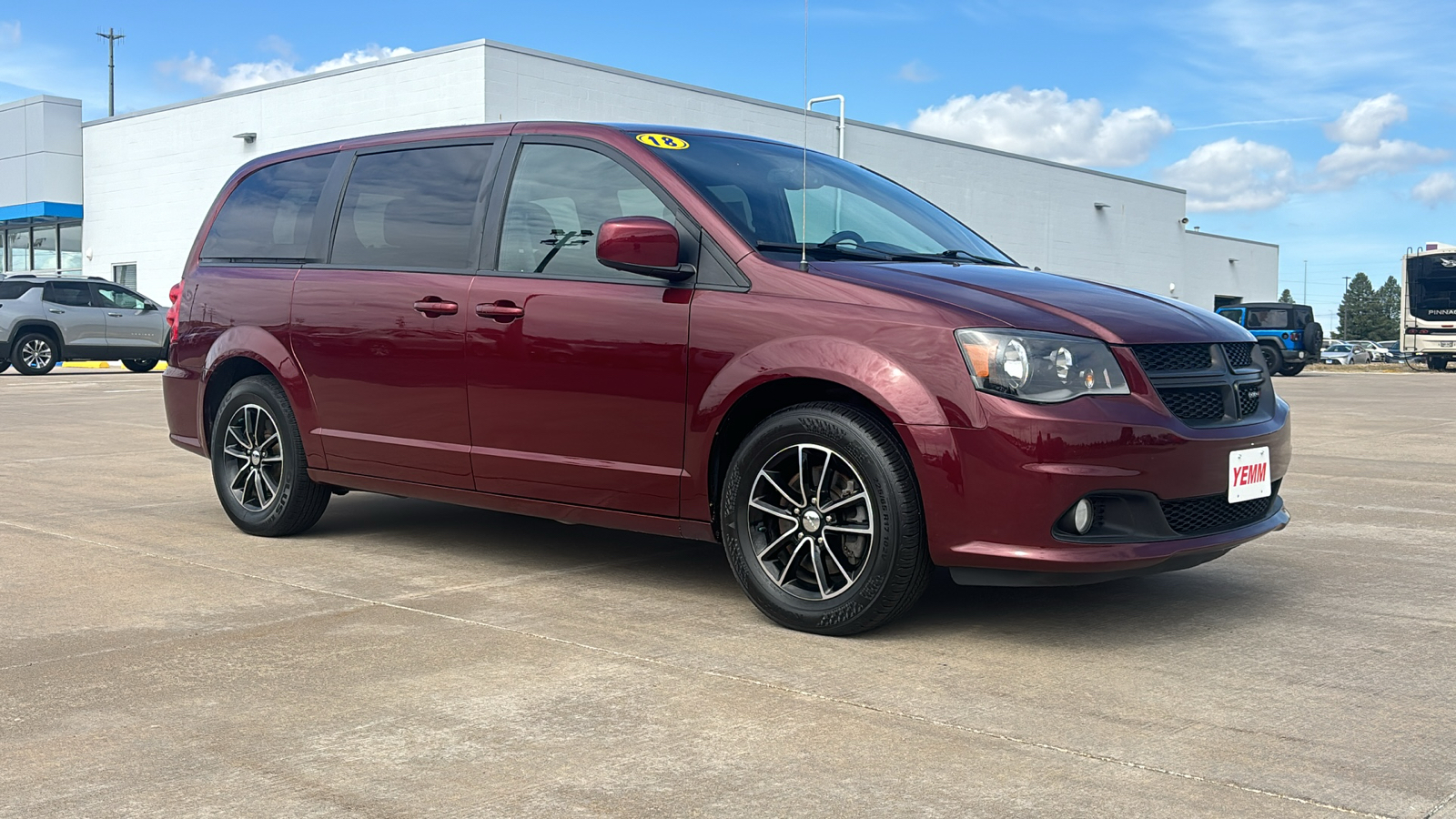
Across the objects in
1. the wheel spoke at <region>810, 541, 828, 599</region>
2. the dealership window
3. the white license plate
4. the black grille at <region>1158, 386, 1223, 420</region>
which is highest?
the dealership window

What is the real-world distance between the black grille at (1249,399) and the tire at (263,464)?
12.9ft

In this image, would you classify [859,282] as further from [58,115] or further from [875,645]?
[58,115]

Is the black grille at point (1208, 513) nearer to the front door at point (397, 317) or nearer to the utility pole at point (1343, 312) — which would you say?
the front door at point (397, 317)

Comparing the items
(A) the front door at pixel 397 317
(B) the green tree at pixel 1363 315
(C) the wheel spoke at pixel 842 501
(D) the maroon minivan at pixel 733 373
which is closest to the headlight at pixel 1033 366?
(D) the maroon minivan at pixel 733 373

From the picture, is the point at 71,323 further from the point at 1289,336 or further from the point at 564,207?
the point at 1289,336

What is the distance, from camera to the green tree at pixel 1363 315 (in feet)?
512

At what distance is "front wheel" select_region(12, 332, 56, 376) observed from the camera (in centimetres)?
2288

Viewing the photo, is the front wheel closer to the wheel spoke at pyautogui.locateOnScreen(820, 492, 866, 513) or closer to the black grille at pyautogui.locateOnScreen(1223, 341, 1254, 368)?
the wheel spoke at pyautogui.locateOnScreen(820, 492, 866, 513)

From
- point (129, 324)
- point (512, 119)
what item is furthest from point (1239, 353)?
point (512, 119)

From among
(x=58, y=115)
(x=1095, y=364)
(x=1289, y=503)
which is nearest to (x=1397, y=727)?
(x=1095, y=364)

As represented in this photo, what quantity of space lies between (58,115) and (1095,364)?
1550 inches

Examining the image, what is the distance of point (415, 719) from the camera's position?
138 inches

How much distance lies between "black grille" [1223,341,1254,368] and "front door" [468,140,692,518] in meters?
1.86

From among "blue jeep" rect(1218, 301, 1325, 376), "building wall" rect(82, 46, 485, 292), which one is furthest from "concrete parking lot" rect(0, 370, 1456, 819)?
"blue jeep" rect(1218, 301, 1325, 376)
